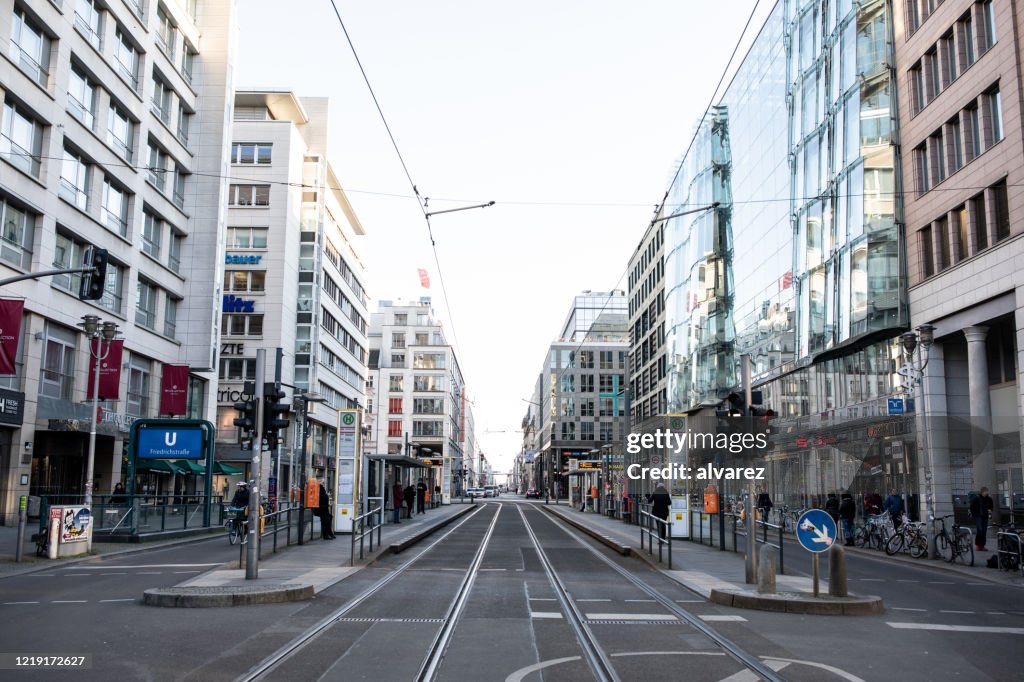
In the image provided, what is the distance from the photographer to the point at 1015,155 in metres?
29.2

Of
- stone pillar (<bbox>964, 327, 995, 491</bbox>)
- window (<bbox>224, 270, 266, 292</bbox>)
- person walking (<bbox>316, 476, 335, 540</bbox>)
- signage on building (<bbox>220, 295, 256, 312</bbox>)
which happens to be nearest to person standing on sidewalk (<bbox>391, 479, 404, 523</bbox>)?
person walking (<bbox>316, 476, 335, 540</bbox>)

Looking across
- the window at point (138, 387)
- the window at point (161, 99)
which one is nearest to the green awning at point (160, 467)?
the window at point (138, 387)

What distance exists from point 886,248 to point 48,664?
34.6m

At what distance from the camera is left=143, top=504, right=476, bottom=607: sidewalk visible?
1302 centimetres

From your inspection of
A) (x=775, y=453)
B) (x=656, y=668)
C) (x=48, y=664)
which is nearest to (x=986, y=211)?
(x=775, y=453)

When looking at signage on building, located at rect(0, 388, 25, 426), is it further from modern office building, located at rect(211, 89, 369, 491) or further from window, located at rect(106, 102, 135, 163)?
modern office building, located at rect(211, 89, 369, 491)

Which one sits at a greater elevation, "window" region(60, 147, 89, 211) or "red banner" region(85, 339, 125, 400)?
"window" region(60, 147, 89, 211)

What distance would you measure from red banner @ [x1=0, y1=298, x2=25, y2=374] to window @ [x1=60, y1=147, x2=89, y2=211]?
7.59 meters

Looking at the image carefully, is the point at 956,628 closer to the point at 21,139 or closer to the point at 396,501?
the point at 396,501

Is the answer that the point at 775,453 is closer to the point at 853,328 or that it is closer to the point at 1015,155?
the point at 853,328

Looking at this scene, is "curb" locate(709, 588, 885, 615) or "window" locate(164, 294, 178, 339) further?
"window" locate(164, 294, 178, 339)

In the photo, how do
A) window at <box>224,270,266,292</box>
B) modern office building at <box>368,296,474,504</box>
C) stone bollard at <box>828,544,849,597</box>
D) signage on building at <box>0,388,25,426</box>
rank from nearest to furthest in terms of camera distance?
stone bollard at <box>828,544,849,597</box> → signage on building at <box>0,388,25,426</box> → window at <box>224,270,266,292</box> → modern office building at <box>368,296,474,504</box>

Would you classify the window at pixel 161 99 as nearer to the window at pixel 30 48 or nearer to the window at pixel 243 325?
the window at pixel 30 48

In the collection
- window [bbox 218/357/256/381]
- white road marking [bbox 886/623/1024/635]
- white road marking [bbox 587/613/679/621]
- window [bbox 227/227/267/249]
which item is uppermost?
window [bbox 227/227/267/249]
